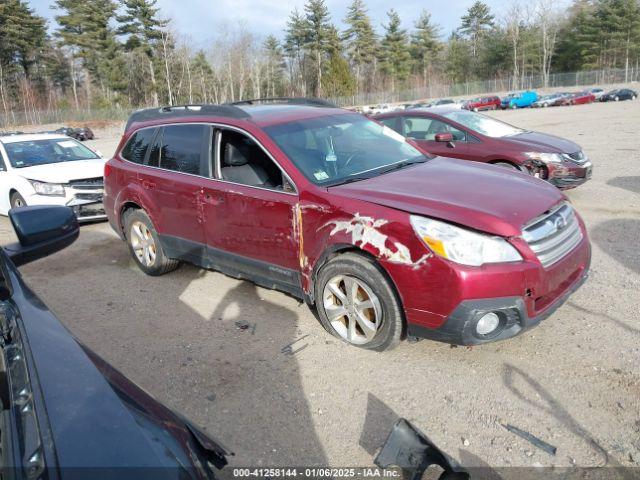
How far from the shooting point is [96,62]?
69188 mm

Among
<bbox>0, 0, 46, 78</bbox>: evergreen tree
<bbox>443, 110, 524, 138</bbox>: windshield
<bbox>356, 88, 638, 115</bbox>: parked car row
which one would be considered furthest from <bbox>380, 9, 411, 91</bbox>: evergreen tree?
<bbox>443, 110, 524, 138</bbox>: windshield

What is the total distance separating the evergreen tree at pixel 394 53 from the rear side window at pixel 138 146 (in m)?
87.0

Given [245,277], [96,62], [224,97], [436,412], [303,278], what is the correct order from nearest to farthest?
[436,412] → [303,278] → [245,277] → [96,62] → [224,97]

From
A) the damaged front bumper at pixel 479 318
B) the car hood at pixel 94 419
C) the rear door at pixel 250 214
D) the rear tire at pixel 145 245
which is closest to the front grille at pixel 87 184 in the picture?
the rear tire at pixel 145 245

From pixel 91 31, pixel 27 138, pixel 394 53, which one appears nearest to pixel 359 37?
pixel 394 53

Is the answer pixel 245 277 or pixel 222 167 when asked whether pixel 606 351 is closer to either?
pixel 245 277

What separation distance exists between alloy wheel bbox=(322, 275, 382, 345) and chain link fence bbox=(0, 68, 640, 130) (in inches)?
2383

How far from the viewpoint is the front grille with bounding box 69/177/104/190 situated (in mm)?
8227

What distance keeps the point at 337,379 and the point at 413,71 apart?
9707 cm

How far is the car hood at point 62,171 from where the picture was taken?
8281 mm

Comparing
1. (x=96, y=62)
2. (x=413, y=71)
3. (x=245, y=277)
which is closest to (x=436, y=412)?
(x=245, y=277)

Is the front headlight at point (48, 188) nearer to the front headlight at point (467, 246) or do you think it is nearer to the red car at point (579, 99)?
the front headlight at point (467, 246)

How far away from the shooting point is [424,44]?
91250 millimetres

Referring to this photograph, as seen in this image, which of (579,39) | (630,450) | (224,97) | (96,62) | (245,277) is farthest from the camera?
(224,97)
